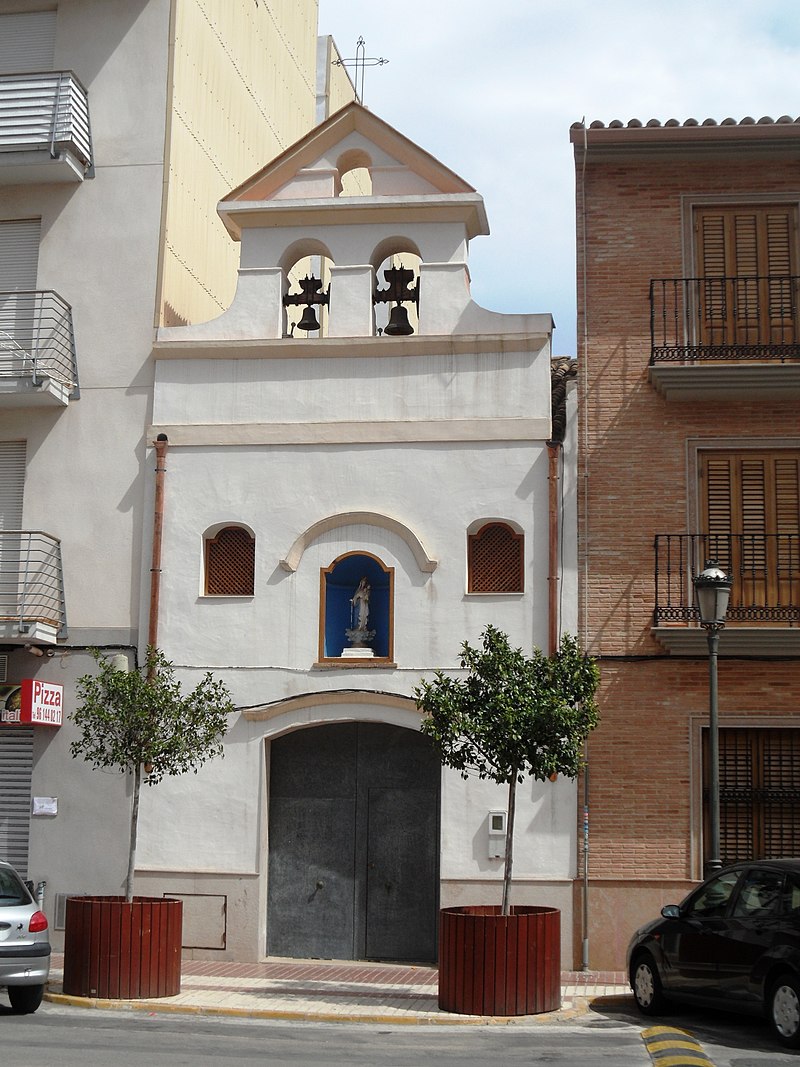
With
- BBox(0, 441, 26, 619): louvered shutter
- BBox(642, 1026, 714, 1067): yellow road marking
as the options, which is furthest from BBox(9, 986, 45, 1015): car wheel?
BBox(0, 441, 26, 619): louvered shutter

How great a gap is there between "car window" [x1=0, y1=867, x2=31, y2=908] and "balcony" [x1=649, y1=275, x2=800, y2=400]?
9250 millimetres

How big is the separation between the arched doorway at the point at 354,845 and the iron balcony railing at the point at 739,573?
11.4 ft

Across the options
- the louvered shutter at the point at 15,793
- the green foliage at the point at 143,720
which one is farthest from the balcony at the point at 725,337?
the louvered shutter at the point at 15,793

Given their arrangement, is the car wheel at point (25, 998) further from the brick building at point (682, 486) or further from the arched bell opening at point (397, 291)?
the arched bell opening at point (397, 291)

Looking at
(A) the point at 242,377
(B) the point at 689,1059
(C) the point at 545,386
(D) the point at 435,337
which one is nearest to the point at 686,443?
(C) the point at 545,386

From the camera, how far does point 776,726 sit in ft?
55.2

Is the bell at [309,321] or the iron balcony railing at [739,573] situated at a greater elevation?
the bell at [309,321]

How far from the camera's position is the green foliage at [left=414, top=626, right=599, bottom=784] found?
45.5ft

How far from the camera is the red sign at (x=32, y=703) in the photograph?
17.3 meters

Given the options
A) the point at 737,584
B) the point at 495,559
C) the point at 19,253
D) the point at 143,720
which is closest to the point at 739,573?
the point at 737,584

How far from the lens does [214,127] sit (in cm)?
2117

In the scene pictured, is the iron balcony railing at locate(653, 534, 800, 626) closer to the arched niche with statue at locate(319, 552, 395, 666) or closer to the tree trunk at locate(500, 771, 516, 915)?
the arched niche with statue at locate(319, 552, 395, 666)

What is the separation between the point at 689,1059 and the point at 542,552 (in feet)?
24.6

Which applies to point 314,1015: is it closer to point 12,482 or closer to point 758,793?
point 758,793
